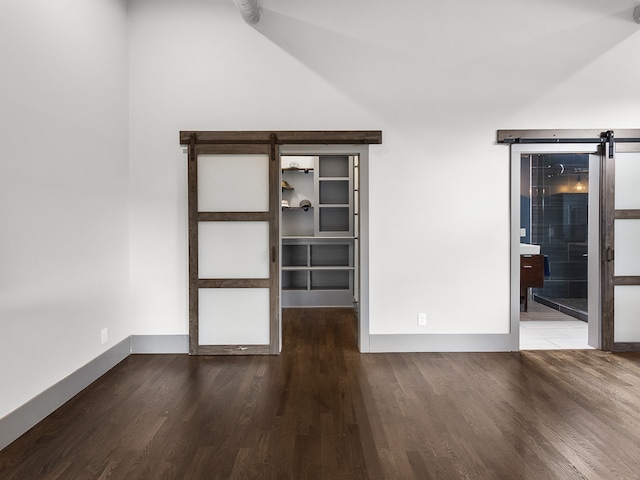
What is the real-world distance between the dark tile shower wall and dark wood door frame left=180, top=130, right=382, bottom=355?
4.10 metres

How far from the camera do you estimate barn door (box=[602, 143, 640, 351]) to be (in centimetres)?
410

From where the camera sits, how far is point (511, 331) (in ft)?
13.4

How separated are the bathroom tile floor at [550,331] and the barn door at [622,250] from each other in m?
0.39

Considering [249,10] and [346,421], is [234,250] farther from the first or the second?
[249,10]

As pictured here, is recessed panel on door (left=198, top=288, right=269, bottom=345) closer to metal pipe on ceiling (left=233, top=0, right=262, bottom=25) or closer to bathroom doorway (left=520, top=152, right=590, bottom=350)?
metal pipe on ceiling (left=233, top=0, right=262, bottom=25)

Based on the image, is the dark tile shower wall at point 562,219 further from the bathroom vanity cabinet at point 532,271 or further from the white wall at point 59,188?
the white wall at point 59,188

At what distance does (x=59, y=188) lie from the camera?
2.91 meters

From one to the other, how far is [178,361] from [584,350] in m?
3.98

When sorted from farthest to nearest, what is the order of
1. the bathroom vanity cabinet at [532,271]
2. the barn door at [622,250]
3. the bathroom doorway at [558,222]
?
the bathroom doorway at [558,222] < the bathroom vanity cabinet at [532,271] < the barn door at [622,250]

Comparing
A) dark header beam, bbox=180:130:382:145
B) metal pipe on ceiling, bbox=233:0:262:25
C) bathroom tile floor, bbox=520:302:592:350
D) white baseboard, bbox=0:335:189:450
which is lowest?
bathroom tile floor, bbox=520:302:592:350

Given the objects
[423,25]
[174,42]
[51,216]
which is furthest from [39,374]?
[423,25]

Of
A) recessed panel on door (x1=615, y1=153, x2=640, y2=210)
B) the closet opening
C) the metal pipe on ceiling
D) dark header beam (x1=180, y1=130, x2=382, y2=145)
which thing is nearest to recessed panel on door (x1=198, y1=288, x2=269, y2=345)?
dark header beam (x1=180, y1=130, x2=382, y2=145)

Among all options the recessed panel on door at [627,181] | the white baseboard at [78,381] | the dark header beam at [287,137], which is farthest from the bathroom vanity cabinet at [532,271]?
the white baseboard at [78,381]

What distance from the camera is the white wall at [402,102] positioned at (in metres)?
4.00
